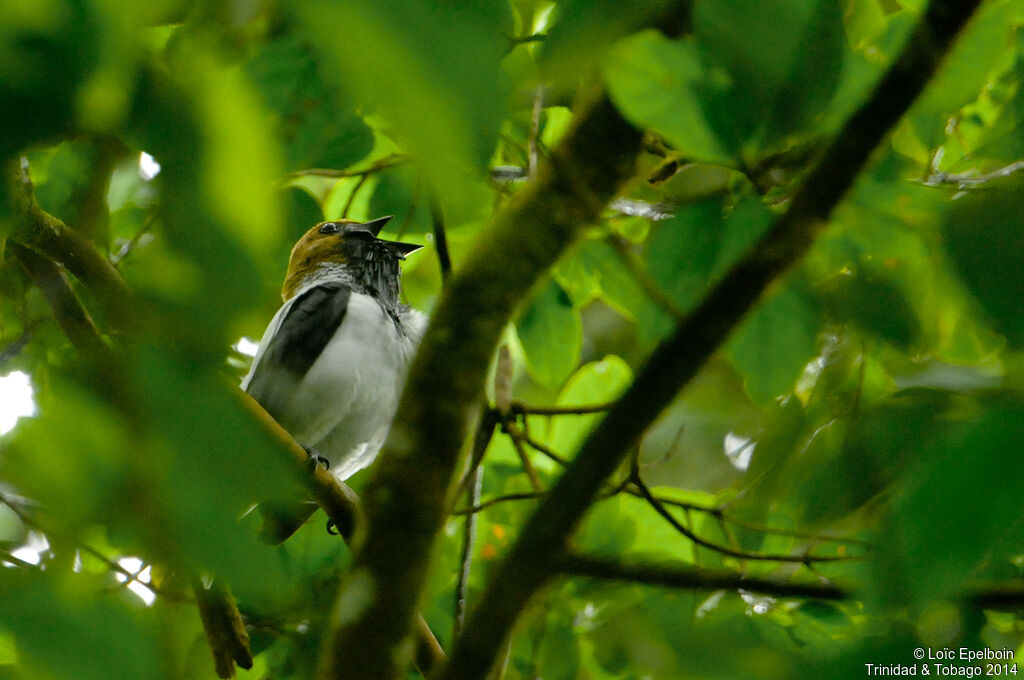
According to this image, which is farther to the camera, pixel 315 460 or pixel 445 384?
pixel 315 460

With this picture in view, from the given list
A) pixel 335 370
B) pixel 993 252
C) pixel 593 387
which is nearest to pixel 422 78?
pixel 993 252

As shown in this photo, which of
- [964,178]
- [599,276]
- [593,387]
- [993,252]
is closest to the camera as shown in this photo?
[993,252]

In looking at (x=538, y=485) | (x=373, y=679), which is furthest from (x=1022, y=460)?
(x=538, y=485)

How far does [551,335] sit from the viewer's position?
2.46m

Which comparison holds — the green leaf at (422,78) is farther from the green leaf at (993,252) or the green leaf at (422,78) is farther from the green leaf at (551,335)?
the green leaf at (551,335)

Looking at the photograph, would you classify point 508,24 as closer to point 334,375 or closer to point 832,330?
point 832,330

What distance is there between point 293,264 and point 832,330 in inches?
156

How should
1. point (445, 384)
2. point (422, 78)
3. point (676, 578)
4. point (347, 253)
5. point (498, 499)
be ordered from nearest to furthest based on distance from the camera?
point (422, 78) → point (676, 578) → point (445, 384) → point (498, 499) → point (347, 253)

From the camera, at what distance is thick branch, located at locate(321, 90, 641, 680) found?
64.3 inches

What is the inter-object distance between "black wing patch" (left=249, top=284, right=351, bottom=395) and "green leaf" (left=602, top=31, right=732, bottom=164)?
8.64 feet

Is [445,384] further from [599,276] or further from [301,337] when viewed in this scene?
[301,337]

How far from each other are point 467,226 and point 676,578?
0.57m

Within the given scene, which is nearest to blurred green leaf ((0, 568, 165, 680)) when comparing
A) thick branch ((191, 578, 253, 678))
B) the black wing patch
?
thick branch ((191, 578, 253, 678))

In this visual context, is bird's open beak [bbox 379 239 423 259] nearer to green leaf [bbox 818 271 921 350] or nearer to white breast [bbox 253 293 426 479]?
white breast [bbox 253 293 426 479]
